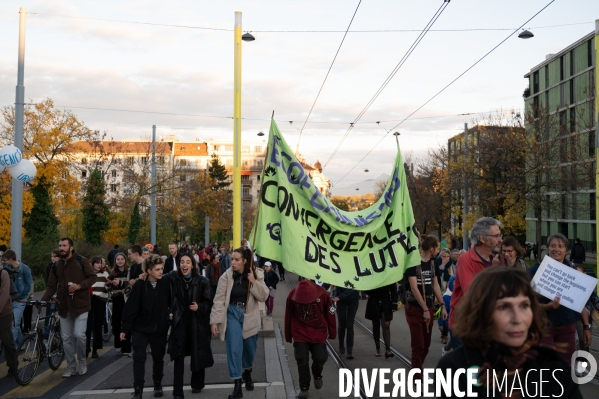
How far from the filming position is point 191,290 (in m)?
8.02

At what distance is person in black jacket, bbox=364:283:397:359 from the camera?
34.6 feet

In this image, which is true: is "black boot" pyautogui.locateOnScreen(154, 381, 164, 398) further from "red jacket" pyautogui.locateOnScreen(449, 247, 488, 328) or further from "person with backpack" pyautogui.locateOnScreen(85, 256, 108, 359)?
"red jacket" pyautogui.locateOnScreen(449, 247, 488, 328)

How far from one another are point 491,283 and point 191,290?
5.79 m

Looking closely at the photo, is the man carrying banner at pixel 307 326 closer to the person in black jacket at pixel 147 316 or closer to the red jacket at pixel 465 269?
the person in black jacket at pixel 147 316

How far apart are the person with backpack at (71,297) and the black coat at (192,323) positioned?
6.58 feet

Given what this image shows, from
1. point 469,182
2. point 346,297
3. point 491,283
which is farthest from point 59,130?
point 491,283

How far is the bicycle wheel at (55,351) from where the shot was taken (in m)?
9.67

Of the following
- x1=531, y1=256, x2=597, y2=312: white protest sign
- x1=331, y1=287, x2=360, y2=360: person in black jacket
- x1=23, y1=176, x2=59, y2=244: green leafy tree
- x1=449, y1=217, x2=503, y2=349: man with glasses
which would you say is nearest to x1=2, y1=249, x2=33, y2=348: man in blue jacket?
x1=331, y1=287, x2=360, y2=360: person in black jacket

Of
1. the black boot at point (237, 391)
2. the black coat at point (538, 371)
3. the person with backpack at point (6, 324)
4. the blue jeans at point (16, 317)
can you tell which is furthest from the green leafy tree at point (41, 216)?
the black coat at point (538, 371)

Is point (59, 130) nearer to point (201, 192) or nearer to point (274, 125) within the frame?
point (201, 192)

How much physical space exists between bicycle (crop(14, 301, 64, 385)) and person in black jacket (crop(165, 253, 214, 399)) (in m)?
2.34

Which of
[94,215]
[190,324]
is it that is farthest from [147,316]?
[94,215]

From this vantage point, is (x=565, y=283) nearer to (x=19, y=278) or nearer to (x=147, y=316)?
(x=147, y=316)

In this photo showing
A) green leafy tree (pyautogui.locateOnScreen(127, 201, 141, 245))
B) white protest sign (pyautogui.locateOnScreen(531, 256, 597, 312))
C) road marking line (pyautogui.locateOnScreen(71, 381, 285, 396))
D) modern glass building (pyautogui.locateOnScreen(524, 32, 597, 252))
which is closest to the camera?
white protest sign (pyautogui.locateOnScreen(531, 256, 597, 312))
